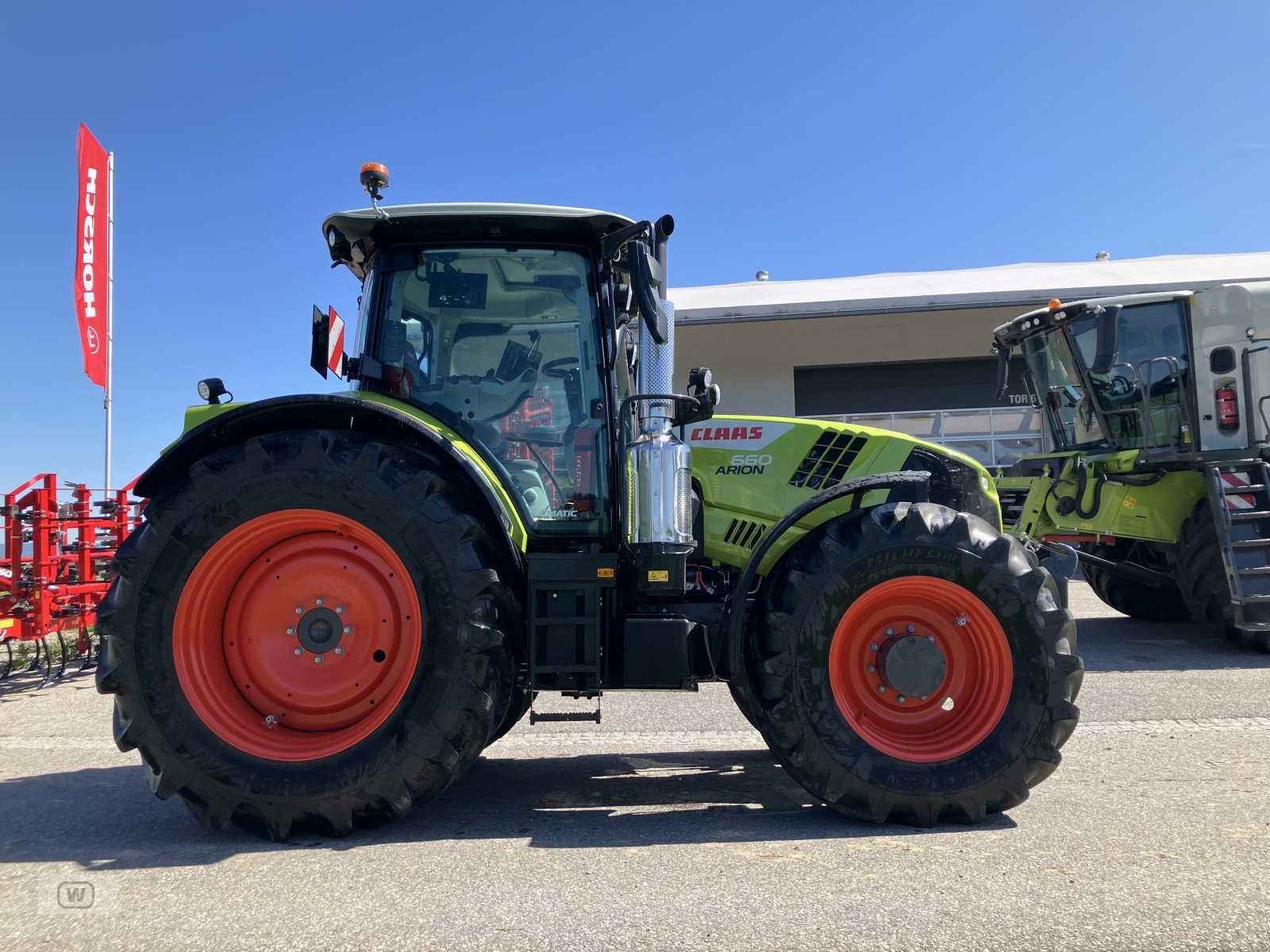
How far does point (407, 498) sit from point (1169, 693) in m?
4.80

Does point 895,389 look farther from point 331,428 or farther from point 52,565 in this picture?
point 331,428

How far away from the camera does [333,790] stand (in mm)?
2838

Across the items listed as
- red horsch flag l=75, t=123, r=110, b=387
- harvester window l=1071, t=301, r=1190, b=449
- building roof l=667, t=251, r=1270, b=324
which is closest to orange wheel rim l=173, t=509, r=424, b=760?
harvester window l=1071, t=301, r=1190, b=449

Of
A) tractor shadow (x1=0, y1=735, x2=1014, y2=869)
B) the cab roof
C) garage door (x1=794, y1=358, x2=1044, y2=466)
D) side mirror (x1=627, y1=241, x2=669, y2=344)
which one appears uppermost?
garage door (x1=794, y1=358, x2=1044, y2=466)

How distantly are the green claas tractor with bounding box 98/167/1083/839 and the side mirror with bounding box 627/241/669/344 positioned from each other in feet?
0.04

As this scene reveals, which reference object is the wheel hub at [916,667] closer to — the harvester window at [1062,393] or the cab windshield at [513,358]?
the cab windshield at [513,358]

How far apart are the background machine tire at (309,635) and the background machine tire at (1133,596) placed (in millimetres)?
7083

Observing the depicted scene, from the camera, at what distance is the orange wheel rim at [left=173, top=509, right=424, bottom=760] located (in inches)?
119

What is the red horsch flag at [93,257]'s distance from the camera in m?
8.72

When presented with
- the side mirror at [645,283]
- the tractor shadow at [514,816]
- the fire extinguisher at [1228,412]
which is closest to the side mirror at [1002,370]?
the fire extinguisher at [1228,412]

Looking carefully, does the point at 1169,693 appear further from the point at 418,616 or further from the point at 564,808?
the point at 418,616

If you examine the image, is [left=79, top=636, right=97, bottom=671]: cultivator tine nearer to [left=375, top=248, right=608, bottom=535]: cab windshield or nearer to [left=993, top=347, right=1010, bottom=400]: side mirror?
[left=375, top=248, right=608, bottom=535]: cab windshield

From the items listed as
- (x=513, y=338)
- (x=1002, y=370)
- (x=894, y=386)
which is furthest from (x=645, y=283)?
(x=894, y=386)

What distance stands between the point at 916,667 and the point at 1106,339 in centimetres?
510
